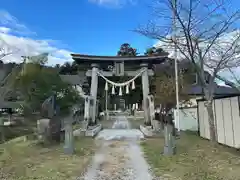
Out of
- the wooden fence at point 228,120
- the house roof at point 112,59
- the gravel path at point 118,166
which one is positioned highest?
the house roof at point 112,59

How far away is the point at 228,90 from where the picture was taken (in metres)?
29.2

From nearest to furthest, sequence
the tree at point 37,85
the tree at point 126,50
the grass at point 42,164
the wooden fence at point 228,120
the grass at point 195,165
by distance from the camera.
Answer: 1. the grass at point 195,165
2. the grass at point 42,164
3. the wooden fence at point 228,120
4. the tree at point 37,85
5. the tree at point 126,50

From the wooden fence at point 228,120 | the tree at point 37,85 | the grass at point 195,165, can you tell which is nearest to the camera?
the grass at point 195,165

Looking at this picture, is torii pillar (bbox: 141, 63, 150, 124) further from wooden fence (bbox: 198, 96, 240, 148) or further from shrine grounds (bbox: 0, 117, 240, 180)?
shrine grounds (bbox: 0, 117, 240, 180)

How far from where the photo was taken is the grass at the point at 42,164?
230 inches

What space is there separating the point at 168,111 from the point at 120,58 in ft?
21.1

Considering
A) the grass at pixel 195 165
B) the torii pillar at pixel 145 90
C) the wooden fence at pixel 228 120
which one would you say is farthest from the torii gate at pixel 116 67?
the grass at pixel 195 165

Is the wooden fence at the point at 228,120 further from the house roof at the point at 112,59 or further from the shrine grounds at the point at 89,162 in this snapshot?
the house roof at the point at 112,59

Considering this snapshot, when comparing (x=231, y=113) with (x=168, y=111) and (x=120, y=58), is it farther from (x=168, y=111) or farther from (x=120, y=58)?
(x=168, y=111)

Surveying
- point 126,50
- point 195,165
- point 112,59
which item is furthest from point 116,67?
point 126,50

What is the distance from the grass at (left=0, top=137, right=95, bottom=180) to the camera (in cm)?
583

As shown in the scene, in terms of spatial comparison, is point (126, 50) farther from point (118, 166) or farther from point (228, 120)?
point (118, 166)

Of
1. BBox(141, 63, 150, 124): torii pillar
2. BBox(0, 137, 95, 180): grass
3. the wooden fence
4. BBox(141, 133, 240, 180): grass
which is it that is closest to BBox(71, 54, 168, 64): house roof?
BBox(141, 63, 150, 124): torii pillar

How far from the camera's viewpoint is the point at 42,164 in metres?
6.97
